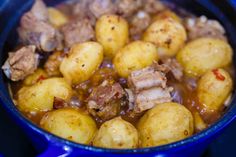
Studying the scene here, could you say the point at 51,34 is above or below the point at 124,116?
above

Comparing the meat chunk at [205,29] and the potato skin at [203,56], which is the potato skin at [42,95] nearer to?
the potato skin at [203,56]

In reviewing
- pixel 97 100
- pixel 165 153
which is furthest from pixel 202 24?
pixel 165 153

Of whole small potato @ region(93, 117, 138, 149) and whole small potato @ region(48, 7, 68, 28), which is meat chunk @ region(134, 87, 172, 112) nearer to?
whole small potato @ region(93, 117, 138, 149)

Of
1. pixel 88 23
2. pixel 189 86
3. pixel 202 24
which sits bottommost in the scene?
pixel 189 86

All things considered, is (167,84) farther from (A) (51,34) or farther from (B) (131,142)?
(A) (51,34)

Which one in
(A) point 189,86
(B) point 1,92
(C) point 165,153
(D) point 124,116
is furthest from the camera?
(A) point 189,86

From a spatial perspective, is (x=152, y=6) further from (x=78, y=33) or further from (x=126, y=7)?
(x=78, y=33)

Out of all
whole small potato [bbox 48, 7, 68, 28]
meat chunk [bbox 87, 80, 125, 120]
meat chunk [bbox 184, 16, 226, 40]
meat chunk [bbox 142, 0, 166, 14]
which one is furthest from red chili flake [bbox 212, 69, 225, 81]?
whole small potato [bbox 48, 7, 68, 28]
